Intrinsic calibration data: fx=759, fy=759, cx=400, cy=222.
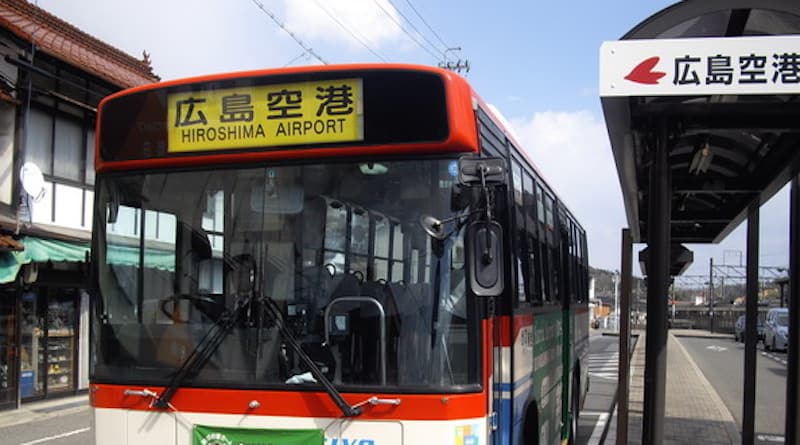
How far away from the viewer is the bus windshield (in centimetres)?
421

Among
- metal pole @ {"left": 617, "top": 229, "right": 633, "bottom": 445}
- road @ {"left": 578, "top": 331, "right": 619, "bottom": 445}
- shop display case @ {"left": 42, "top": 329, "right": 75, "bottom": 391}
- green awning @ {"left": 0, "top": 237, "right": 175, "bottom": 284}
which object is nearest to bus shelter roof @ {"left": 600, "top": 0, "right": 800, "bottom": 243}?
metal pole @ {"left": 617, "top": 229, "right": 633, "bottom": 445}

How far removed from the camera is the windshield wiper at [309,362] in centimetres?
411

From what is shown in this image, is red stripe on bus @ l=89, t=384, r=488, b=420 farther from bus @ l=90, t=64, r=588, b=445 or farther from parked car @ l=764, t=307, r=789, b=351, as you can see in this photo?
parked car @ l=764, t=307, r=789, b=351

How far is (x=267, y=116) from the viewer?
4617 millimetres

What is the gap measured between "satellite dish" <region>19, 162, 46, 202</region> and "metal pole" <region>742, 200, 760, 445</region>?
42.4 ft

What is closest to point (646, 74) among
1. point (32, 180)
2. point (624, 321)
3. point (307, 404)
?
point (307, 404)

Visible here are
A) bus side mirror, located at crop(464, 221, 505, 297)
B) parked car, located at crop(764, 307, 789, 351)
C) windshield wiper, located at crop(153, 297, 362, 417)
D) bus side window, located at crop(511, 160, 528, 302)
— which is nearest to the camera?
bus side mirror, located at crop(464, 221, 505, 297)

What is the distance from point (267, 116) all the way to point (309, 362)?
1.51 meters

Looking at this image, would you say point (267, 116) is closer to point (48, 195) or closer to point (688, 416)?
point (688, 416)

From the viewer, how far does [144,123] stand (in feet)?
16.2

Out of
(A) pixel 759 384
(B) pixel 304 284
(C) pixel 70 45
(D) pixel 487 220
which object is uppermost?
(C) pixel 70 45

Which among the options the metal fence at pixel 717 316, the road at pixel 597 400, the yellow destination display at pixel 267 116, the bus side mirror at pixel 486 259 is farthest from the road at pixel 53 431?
the metal fence at pixel 717 316

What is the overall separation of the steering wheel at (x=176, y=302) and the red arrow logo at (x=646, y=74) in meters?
3.13

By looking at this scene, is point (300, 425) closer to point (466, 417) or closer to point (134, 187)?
point (466, 417)
